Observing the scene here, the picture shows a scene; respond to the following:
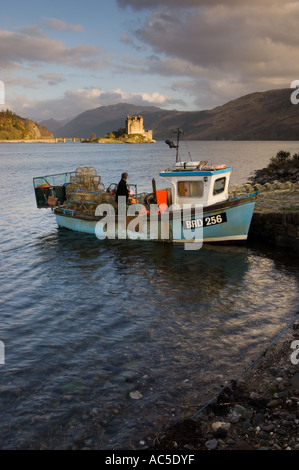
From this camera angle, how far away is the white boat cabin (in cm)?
1727

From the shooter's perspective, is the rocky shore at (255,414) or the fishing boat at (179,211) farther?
the fishing boat at (179,211)

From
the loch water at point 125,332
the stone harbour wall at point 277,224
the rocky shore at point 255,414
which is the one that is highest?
the stone harbour wall at point 277,224

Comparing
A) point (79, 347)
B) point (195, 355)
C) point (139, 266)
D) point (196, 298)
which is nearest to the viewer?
point (195, 355)

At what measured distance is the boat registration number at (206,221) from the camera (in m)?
17.2

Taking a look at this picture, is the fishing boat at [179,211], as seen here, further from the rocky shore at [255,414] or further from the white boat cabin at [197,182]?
the rocky shore at [255,414]

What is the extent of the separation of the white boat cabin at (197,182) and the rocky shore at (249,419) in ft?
35.1

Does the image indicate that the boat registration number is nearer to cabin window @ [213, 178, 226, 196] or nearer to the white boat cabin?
the white boat cabin

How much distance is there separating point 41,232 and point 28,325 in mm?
13710

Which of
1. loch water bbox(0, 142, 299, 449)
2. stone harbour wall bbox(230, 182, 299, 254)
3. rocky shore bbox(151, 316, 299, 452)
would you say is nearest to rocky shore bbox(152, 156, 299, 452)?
rocky shore bbox(151, 316, 299, 452)

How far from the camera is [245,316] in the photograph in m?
10.9

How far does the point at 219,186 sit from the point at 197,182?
1.15 metres

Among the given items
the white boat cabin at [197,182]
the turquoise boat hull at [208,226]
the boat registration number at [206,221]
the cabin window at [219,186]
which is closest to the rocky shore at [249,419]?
the turquoise boat hull at [208,226]
